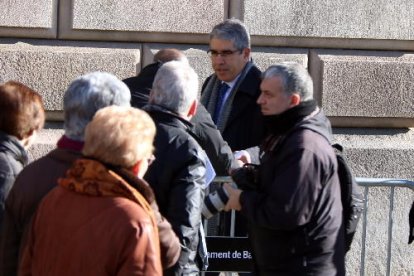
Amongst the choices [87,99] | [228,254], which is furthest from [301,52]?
[87,99]

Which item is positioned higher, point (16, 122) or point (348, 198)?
point (16, 122)

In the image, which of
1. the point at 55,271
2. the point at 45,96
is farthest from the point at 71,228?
the point at 45,96

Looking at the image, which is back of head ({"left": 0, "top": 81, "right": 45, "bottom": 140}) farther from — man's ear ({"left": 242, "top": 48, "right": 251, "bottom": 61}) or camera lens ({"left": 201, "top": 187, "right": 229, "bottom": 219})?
man's ear ({"left": 242, "top": 48, "right": 251, "bottom": 61})

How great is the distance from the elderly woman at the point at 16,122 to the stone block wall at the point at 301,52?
2.55 m

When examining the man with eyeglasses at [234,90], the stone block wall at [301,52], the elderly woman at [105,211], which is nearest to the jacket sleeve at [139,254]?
the elderly woman at [105,211]

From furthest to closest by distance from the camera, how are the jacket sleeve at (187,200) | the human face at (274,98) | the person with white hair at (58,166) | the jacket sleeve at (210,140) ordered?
the jacket sleeve at (210,140) < the human face at (274,98) < the jacket sleeve at (187,200) < the person with white hair at (58,166)

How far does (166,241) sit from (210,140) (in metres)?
1.39

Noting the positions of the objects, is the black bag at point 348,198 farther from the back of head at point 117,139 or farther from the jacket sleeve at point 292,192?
the back of head at point 117,139

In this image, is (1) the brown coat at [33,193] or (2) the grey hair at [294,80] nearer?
(1) the brown coat at [33,193]

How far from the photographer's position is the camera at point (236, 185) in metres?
4.59

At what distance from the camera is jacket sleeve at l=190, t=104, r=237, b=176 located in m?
4.97

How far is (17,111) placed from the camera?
4.15m

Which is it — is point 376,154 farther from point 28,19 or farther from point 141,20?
point 28,19

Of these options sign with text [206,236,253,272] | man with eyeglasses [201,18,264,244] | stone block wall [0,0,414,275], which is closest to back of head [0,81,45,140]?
sign with text [206,236,253,272]
